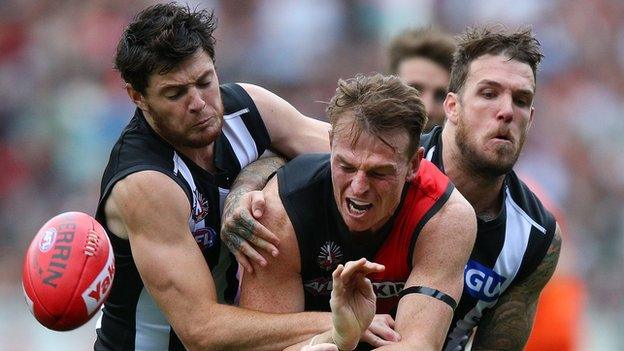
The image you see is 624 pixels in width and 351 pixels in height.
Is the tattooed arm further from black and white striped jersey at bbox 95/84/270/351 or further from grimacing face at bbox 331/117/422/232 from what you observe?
grimacing face at bbox 331/117/422/232

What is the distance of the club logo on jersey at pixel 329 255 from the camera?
5391 mm

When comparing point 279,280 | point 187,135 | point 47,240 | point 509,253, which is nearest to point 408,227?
point 279,280

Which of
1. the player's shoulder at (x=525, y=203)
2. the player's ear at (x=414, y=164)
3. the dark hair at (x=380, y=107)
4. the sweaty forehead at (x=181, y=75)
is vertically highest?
the dark hair at (x=380, y=107)

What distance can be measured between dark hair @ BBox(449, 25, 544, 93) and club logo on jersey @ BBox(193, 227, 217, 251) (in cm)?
140

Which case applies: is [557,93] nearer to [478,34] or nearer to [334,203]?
[478,34]

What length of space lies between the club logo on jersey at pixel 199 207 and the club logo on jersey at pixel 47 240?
64 centimetres

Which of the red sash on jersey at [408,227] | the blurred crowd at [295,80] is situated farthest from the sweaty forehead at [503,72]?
the blurred crowd at [295,80]

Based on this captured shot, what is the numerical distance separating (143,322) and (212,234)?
0.60 meters

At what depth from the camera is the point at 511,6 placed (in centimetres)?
1216

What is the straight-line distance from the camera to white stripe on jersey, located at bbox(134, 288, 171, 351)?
5.94 meters

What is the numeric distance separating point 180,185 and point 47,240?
0.61 metres

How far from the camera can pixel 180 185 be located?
5480mm

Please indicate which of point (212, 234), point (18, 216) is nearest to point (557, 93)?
point (18, 216)

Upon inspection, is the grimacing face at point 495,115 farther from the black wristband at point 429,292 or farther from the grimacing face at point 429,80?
the grimacing face at point 429,80
